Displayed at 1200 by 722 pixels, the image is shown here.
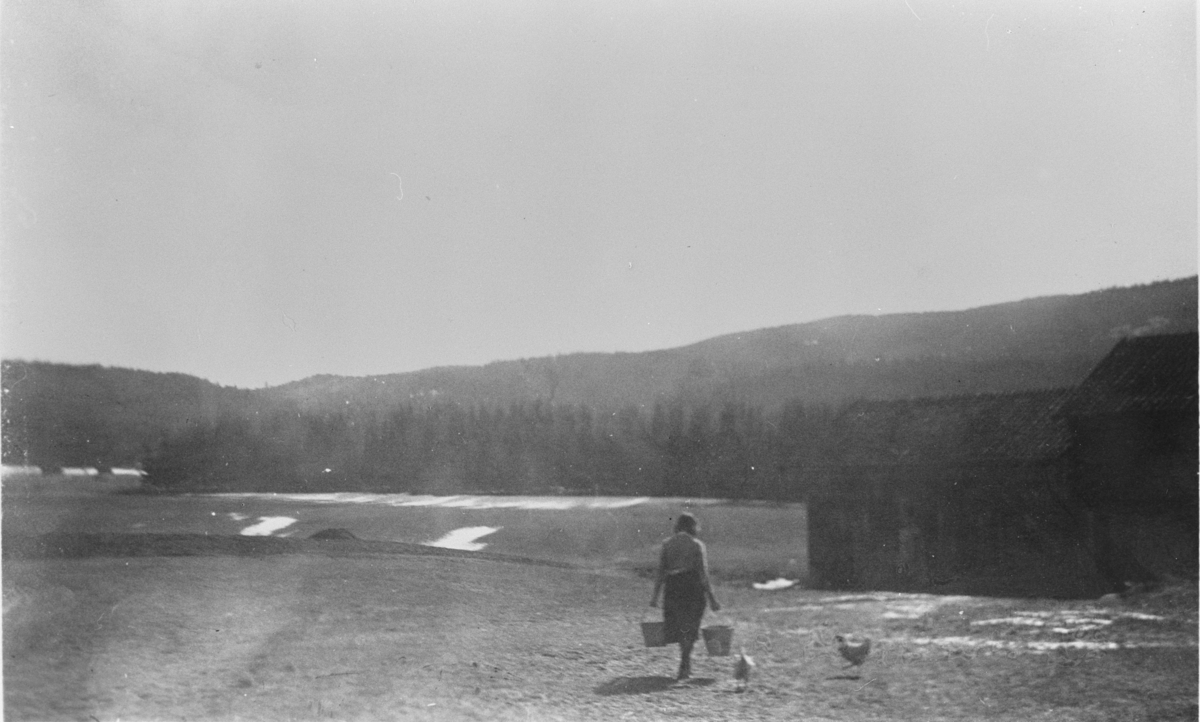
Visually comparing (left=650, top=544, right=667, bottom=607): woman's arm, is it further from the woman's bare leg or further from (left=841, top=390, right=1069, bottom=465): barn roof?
(left=841, top=390, right=1069, bottom=465): barn roof

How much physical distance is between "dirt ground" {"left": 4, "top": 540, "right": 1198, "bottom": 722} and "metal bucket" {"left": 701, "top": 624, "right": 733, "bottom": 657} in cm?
4

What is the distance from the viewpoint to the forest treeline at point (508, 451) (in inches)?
213

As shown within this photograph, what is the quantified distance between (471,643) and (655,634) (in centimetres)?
105

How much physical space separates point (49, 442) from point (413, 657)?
2.53 m

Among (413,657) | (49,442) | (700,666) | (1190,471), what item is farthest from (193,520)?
(1190,471)

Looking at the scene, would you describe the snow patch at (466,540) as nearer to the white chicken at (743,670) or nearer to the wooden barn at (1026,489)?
the white chicken at (743,670)

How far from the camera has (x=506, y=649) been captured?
17.1 ft

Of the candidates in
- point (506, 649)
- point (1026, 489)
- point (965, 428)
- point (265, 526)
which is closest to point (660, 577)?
point (506, 649)

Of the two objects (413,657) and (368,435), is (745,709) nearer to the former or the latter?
(413,657)

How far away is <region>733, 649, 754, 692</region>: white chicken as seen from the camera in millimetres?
5031

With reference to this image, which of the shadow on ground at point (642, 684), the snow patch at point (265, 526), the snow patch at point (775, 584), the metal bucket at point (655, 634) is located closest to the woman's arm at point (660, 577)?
the metal bucket at point (655, 634)

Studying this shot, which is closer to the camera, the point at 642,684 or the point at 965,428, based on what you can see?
the point at 642,684

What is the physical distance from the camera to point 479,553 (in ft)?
18.1

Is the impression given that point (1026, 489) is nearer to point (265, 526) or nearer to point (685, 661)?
point (685, 661)
